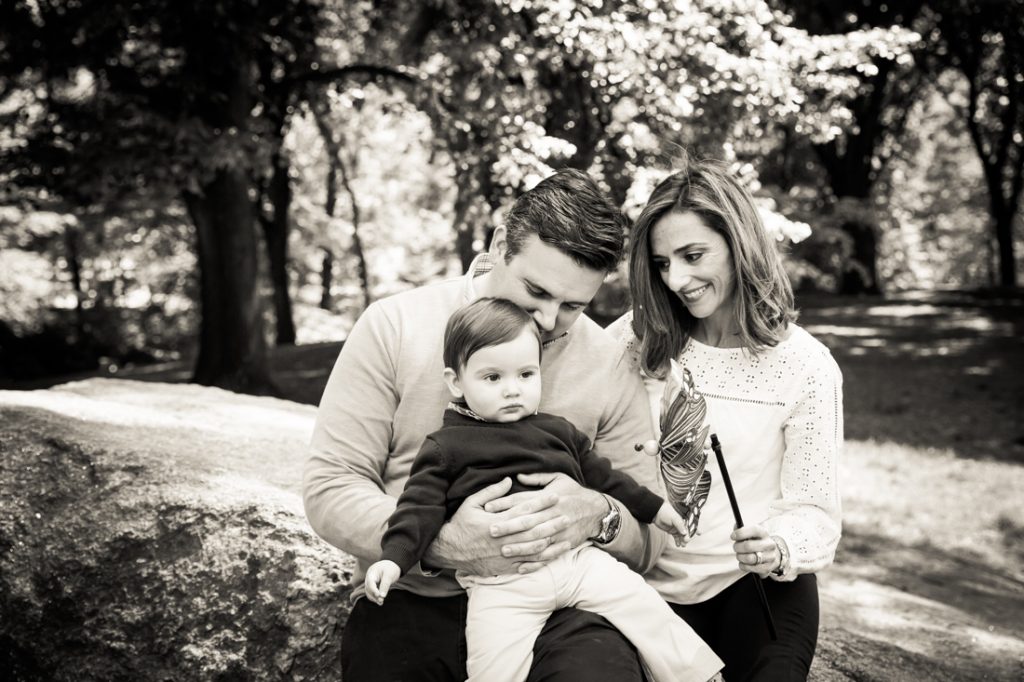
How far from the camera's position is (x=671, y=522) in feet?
8.46

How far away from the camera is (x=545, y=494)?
2375 millimetres

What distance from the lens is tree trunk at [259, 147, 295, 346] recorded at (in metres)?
15.4

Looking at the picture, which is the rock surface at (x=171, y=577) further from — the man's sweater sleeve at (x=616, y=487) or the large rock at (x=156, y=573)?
the man's sweater sleeve at (x=616, y=487)

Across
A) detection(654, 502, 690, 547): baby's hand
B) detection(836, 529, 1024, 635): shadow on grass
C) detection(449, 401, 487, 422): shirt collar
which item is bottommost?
detection(836, 529, 1024, 635): shadow on grass

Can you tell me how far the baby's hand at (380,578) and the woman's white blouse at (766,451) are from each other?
95 centimetres

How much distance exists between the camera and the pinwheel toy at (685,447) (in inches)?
97.0

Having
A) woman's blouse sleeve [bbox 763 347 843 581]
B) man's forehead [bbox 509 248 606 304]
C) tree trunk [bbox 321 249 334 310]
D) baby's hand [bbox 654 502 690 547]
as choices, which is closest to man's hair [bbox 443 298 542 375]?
man's forehead [bbox 509 248 606 304]

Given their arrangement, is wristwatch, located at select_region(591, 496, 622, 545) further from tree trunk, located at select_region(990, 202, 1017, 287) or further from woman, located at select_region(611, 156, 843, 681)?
tree trunk, located at select_region(990, 202, 1017, 287)

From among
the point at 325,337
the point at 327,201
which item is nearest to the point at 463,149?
the point at 325,337

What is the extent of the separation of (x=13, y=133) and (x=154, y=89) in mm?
2509

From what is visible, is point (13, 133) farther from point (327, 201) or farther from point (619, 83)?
point (327, 201)

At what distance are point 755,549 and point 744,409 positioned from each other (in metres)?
0.48

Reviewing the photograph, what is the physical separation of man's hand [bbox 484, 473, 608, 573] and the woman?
18.8 inches

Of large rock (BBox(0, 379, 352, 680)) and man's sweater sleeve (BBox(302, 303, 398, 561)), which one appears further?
large rock (BBox(0, 379, 352, 680))
